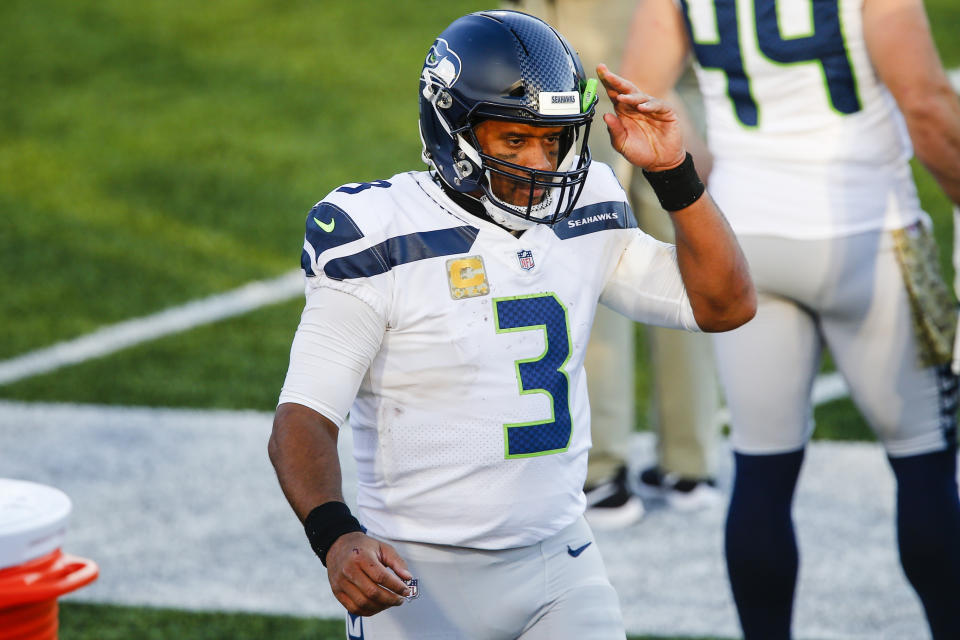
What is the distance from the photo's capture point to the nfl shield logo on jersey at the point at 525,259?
279cm

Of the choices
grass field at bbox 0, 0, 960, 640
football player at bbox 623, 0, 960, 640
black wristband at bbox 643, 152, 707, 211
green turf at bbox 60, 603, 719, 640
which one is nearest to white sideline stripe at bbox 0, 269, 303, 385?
grass field at bbox 0, 0, 960, 640

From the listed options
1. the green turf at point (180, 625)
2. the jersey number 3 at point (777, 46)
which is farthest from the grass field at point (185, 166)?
the jersey number 3 at point (777, 46)

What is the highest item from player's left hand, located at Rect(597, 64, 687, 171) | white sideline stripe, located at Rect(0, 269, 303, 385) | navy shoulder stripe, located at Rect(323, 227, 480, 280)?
player's left hand, located at Rect(597, 64, 687, 171)

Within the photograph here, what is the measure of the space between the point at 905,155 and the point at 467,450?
152 cm

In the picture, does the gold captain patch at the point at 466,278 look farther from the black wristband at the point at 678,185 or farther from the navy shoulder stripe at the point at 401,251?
the black wristband at the point at 678,185

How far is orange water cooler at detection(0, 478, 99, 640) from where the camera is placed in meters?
2.51

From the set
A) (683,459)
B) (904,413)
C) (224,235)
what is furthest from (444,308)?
(224,235)

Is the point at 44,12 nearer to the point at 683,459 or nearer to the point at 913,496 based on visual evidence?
the point at 683,459

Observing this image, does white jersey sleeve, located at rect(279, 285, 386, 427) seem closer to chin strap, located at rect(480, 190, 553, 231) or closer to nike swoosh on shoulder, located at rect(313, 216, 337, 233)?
nike swoosh on shoulder, located at rect(313, 216, 337, 233)

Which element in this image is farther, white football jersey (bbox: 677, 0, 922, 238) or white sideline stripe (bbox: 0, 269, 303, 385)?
white sideline stripe (bbox: 0, 269, 303, 385)

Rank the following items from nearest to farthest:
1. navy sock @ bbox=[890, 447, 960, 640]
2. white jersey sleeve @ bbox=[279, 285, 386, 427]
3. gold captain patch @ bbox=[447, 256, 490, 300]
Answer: white jersey sleeve @ bbox=[279, 285, 386, 427], gold captain patch @ bbox=[447, 256, 490, 300], navy sock @ bbox=[890, 447, 960, 640]

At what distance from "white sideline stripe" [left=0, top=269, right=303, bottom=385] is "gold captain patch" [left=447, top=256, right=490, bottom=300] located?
4.07 metres

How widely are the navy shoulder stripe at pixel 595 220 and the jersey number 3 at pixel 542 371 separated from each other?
0.15 m

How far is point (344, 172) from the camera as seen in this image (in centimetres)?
879
